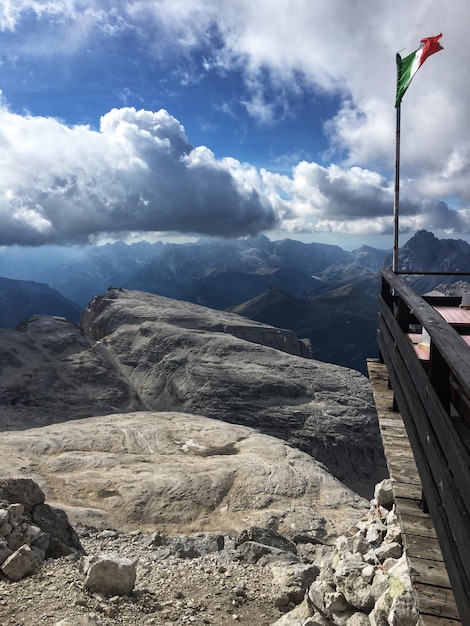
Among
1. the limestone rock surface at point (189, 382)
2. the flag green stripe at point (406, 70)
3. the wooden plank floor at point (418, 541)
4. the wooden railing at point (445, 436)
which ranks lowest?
the limestone rock surface at point (189, 382)

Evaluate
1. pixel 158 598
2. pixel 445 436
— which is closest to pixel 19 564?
pixel 158 598

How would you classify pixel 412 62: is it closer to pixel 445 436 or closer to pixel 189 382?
pixel 445 436

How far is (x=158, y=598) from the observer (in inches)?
332

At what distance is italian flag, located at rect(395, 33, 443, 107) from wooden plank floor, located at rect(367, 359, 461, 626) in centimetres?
905

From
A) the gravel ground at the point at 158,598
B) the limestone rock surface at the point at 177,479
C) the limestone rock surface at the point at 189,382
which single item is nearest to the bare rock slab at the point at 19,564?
the gravel ground at the point at 158,598

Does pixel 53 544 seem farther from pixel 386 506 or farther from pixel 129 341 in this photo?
pixel 129 341

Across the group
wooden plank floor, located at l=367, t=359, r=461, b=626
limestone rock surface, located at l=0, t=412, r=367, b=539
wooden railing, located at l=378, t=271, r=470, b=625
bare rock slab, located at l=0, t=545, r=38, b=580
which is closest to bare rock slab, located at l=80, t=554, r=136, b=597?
bare rock slab, located at l=0, t=545, r=38, b=580

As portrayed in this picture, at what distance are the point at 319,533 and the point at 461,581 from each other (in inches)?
828

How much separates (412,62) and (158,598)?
13.8 m

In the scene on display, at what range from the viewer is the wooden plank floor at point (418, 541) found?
3.71 metres

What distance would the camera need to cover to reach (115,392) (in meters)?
79.2

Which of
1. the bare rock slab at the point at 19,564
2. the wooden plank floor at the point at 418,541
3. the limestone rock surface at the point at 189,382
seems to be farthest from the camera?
the limestone rock surface at the point at 189,382

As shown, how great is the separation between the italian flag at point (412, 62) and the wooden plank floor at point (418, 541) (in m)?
Result: 9.05

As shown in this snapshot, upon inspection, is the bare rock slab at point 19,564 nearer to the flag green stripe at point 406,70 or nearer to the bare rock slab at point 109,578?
the bare rock slab at point 109,578
